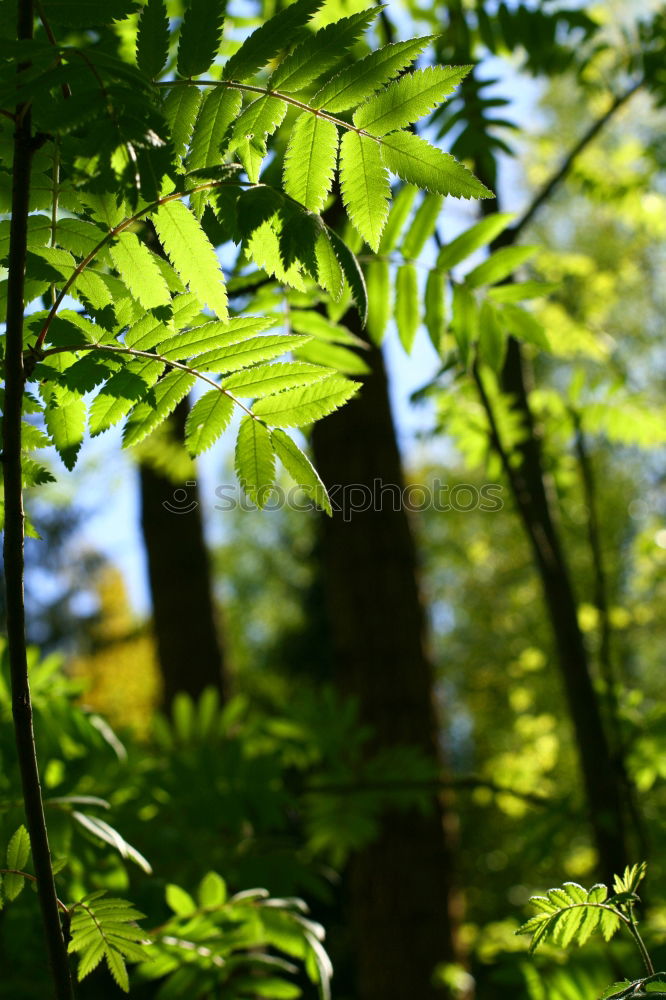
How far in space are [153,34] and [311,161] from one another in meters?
0.20

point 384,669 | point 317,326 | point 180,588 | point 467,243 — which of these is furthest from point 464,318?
point 180,588

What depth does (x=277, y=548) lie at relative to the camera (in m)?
24.0

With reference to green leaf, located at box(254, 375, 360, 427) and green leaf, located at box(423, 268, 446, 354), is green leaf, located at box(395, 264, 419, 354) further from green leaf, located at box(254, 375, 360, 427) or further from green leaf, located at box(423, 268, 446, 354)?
green leaf, located at box(254, 375, 360, 427)

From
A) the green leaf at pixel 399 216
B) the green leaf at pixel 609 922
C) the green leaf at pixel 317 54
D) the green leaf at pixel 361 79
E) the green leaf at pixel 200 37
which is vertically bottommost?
the green leaf at pixel 609 922

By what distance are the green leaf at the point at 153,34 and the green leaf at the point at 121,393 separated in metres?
0.31

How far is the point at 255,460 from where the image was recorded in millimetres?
908

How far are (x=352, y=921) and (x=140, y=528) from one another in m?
3.00

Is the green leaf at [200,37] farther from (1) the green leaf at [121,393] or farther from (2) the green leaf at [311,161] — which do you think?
(1) the green leaf at [121,393]

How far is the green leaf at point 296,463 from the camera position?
2.82ft

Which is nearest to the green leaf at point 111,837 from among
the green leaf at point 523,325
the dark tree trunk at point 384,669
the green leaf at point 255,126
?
the green leaf at point 255,126

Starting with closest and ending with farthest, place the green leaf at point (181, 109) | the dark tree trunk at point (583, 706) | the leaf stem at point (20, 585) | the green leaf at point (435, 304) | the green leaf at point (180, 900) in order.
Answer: the leaf stem at point (20, 585)
the green leaf at point (181, 109)
the green leaf at point (180, 900)
the green leaf at point (435, 304)
the dark tree trunk at point (583, 706)

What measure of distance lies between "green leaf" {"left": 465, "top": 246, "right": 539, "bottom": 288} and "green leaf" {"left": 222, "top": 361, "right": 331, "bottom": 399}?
77 centimetres

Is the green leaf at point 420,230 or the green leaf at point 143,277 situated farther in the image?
the green leaf at point 420,230

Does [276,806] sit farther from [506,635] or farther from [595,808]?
[506,635]
